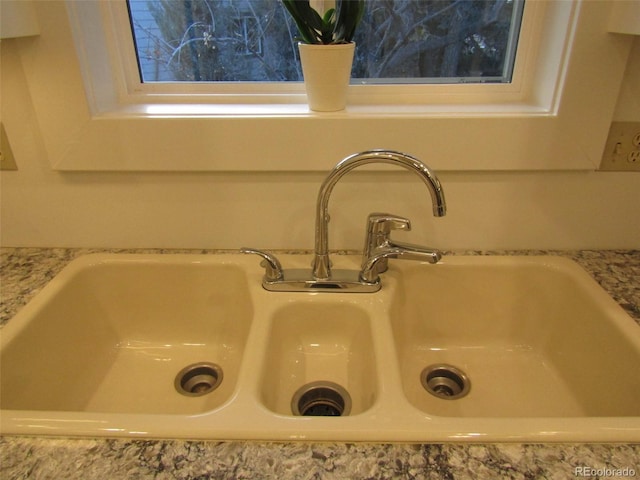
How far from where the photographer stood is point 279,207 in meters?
1.01

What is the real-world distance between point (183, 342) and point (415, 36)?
88 centimetres

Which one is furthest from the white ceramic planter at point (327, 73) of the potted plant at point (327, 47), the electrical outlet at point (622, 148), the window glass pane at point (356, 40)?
the electrical outlet at point (622, 148)

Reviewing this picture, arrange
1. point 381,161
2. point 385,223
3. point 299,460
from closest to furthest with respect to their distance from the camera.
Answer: point 299,460
point 381,161
point 385,223

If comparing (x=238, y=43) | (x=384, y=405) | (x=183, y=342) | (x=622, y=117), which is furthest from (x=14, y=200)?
(x=622, y=117)

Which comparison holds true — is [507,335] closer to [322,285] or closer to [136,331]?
[322,285]

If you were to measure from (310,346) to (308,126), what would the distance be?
0.45 metres

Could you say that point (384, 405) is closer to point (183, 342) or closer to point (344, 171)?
point (344, 171)

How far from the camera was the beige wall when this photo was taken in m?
0.98

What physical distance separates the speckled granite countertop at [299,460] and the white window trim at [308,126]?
0.55 m

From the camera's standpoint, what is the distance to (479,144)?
3.01ft

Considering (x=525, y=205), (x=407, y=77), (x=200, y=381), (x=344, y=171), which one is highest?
(x=407, y=77)

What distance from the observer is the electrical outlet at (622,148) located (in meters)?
0.93

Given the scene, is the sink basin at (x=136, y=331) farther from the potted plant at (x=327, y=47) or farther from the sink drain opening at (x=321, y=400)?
the potted plant at (x=327, y=47)

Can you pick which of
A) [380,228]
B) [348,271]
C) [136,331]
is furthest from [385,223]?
[136,331]
